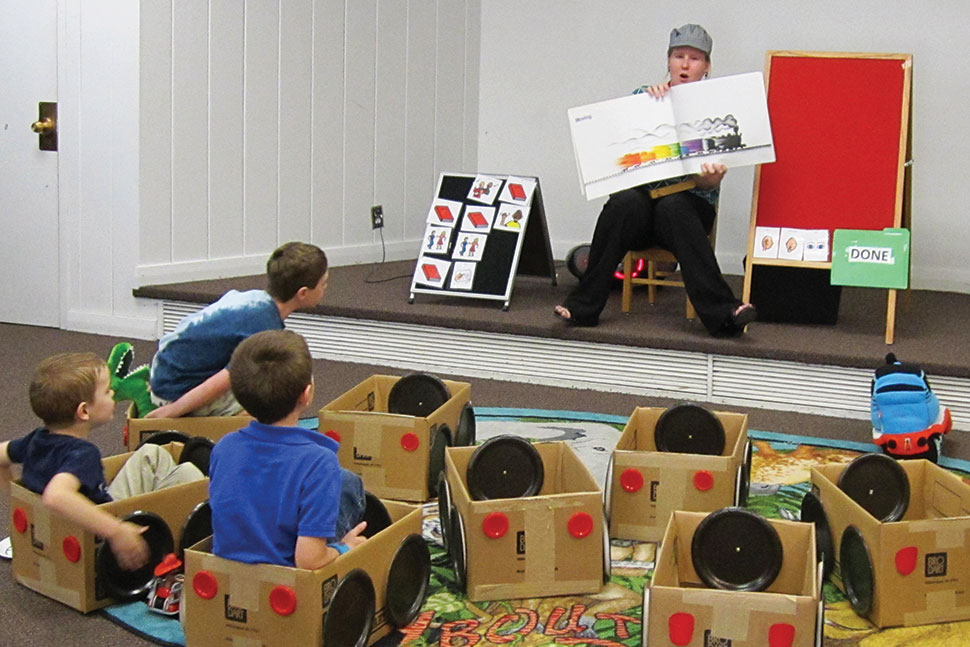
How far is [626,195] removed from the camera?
4316 millimetres

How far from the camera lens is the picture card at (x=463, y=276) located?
475cm

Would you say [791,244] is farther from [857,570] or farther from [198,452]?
[198,452]

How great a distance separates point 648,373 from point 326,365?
4.10ft

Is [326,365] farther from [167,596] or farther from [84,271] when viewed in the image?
[167,596]

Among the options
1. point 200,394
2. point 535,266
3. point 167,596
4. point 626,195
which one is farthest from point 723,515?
point 535,266

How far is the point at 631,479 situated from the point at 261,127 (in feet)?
10.8

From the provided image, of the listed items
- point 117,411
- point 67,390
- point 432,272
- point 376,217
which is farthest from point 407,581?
point 376,217

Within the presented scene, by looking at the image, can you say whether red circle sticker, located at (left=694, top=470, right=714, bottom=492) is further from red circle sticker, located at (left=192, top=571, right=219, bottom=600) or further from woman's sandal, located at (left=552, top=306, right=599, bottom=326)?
woman's sandal, located at (left=552, top=306, right=599, bottom=326)

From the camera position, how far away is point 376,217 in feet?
20.2

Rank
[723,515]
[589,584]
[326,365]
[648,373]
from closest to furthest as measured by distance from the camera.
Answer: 1. [723,515]
2. [589,584]
3. [648,373]
4. [326,365]

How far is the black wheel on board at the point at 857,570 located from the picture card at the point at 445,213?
2.77 m

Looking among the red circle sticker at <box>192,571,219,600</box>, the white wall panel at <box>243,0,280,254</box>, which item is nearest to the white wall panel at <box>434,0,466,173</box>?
the white wall panel at <box>243,0,280,254</box>

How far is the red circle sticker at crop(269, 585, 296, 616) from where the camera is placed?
1.98 m

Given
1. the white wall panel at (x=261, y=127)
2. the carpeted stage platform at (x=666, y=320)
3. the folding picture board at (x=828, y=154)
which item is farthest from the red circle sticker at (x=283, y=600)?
the white wall panel at (x=261, y=127)
